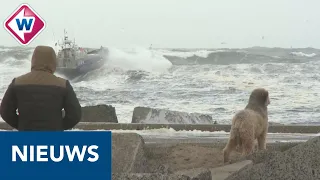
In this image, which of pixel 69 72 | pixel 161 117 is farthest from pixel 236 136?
pixel 69 72

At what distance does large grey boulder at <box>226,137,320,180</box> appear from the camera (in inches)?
179

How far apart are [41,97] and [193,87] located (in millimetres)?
21764

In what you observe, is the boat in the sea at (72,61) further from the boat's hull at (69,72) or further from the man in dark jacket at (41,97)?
the man in dark jacket at (41,97)

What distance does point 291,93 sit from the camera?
22.0m

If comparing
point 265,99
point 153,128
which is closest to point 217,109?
point 153,128

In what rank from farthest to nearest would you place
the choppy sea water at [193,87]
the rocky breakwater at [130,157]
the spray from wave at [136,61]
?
1. the spray from wave at [136,61]
2. the choppy sea water at [193,87]
3. the rocky breakwater at [130,157]

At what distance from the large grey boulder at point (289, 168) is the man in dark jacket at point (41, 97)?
1.82 metres

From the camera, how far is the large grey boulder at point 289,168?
4.54 meters

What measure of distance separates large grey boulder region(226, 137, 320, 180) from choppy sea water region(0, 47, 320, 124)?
33.3 ft

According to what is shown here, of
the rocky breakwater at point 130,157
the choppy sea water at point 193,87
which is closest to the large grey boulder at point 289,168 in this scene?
the rocky breakwater at point 130,157

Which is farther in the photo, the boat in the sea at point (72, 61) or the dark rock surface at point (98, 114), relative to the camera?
the boat in the sea at point (72, 61)

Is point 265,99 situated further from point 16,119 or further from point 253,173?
point 16,119

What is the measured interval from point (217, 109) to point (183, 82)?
10848 mm

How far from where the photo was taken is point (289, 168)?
459 centimetres
